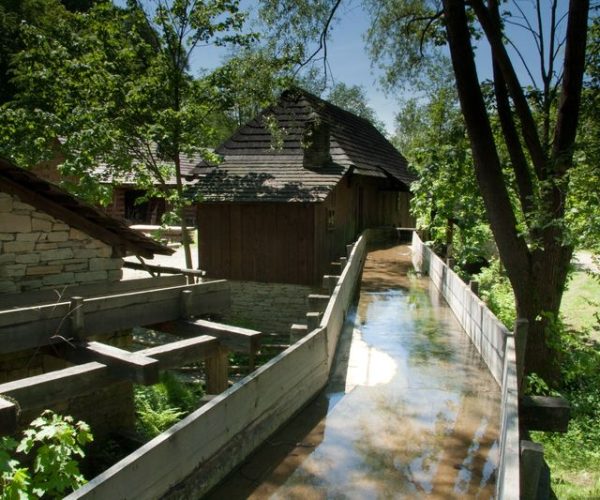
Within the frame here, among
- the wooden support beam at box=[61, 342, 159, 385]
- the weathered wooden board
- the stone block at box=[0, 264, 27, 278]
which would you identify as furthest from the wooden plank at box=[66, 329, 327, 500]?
the stone block at box=[0, 264, 27, 278]

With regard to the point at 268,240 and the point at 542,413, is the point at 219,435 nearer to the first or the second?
the point at 542,413

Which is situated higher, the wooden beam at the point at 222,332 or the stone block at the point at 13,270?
the stone block at the point at 13,270

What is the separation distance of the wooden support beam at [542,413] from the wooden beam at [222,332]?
2826mm

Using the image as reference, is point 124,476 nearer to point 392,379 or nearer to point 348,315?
point 392,379

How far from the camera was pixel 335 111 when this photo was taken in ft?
77.7

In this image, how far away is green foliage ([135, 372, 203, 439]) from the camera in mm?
9133

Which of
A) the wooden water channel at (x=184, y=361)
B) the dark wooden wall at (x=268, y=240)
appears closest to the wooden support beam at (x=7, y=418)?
the wooden water channel at (x=184, y=361)

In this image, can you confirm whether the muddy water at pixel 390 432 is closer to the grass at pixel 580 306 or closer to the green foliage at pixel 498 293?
the green foliage at pixel 498 293

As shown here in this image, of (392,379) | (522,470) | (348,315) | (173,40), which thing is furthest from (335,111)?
(522,470)

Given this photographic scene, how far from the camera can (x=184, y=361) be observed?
17.6 ft

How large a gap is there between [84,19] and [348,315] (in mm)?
10654

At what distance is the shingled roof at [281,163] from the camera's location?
15773 mm

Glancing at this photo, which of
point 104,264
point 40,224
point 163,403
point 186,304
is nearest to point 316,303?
point 186,304

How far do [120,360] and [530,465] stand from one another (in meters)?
3.31
